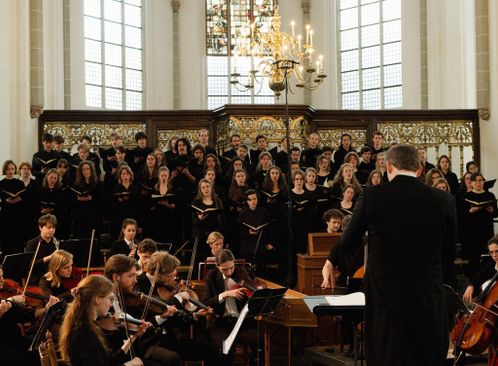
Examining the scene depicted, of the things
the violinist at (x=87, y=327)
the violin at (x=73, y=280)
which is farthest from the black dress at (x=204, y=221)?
the violinist at (x=87, y=327)

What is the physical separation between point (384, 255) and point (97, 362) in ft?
5.07

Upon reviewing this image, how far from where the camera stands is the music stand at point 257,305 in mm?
5512

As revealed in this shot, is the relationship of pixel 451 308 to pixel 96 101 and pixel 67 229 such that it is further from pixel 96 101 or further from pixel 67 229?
pixel 96 101

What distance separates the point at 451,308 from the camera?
505cm

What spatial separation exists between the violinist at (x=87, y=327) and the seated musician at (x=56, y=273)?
188cm

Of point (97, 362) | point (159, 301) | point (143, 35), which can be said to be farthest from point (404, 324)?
point (143, 35)

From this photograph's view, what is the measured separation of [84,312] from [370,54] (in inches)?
572

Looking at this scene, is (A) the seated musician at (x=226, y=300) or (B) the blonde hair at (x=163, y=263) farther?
(A) the seated musician at (x=226, y=300)

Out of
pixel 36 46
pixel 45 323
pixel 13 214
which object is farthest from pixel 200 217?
pixel 36 46

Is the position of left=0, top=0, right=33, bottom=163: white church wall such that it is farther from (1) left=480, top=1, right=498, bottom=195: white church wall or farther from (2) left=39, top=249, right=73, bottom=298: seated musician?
(1) left=480, top=1, right=498, bottom=195: white church wall

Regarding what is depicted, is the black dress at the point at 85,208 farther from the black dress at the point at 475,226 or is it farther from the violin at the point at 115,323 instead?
the violin at the point at 115,323

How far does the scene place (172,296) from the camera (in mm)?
5844

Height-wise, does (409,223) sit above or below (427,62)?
below

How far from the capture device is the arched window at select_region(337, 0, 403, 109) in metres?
17.6
